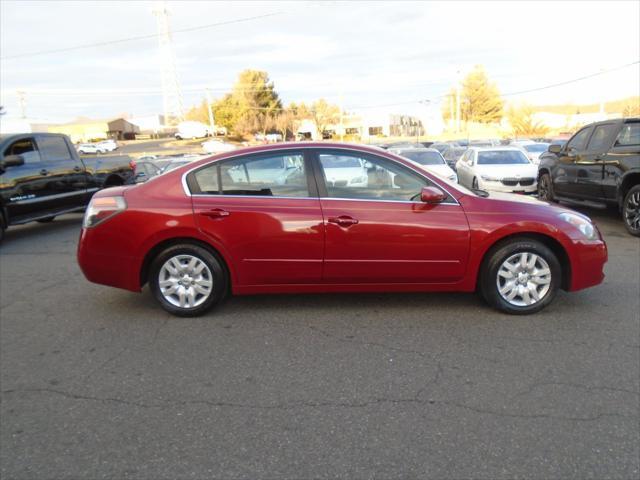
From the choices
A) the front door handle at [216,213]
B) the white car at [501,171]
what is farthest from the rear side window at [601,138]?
the front door handle at [216,213]

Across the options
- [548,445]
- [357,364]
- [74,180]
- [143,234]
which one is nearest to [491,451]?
[548,445]

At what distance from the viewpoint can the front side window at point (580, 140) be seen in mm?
9023

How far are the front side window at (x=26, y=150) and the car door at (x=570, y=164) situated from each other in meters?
10.2

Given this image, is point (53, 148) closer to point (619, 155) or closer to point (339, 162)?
point (339, 162)

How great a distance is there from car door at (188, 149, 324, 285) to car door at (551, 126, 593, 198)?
675 cm

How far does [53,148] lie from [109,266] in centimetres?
642

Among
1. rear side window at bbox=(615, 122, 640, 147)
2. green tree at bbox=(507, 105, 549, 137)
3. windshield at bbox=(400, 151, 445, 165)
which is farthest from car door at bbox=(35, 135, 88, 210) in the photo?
green tree at bbox=(507, 105, 549, 137)

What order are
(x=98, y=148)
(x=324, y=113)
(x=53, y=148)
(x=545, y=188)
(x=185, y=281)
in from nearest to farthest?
(x=185, y=281), (x=53, y=148), (x=545, y=188), (x=98, y=148), (x=324, y=113)

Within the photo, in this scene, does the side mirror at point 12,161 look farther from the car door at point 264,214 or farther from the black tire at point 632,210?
the black tire at point 632,210

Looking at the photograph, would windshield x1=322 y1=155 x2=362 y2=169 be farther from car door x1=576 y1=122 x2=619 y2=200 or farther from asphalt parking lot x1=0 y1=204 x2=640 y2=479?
car door x1=576 y1=122 x2=619 y2=200

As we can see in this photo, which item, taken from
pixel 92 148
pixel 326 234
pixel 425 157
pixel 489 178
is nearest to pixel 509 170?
pixel 489 178

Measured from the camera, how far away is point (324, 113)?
83.0 metres

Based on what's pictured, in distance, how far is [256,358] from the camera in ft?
12.3

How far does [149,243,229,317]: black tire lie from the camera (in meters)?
4.46
